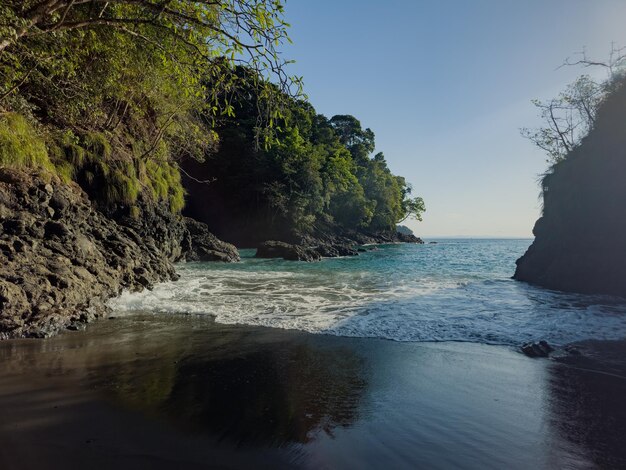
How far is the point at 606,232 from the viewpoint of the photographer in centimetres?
1229

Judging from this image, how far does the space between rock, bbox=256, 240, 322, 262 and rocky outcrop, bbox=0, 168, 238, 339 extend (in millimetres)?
14847

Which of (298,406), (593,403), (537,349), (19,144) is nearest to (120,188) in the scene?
(19,144)

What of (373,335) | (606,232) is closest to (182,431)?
(373,335)

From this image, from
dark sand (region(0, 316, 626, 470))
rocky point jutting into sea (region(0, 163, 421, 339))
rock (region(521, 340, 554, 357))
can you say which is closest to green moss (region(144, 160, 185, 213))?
rocky point jutting into sea (region(0, 163, 421, 339))

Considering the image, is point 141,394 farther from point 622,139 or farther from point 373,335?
point 622,139

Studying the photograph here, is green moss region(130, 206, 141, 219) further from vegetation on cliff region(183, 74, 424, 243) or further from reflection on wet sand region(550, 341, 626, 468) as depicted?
vegetation on cliff region(183, 74, 424, 243)

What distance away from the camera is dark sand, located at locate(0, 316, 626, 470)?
8.53ft

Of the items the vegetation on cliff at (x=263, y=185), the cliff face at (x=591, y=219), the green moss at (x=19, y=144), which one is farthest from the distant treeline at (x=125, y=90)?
the vegetation on cliff at (x=263, y=185)

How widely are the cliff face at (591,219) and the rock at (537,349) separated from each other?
26.5 ft

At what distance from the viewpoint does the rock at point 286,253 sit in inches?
1031

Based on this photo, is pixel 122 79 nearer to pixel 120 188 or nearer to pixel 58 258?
pixel 120 188

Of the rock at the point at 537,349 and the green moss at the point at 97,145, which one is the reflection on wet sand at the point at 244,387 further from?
the green moss at the point at 97,145

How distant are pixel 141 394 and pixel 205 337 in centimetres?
230

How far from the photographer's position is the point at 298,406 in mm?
3373
